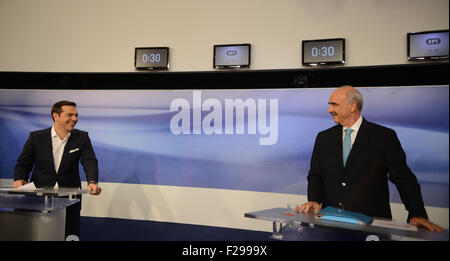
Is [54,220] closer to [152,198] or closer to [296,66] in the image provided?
[152,198]

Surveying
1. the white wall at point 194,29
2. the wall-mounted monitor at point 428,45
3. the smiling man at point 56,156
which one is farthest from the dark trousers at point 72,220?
the wall-mounted monitor at point 428,45

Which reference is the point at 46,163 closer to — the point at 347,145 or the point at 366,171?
the point at 347,145

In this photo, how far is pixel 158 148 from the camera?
4.67m

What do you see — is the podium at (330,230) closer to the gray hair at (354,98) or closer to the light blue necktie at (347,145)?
the light blue necktie at (347,145)

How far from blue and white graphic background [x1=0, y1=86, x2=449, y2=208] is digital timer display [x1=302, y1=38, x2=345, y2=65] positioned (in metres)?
0.33

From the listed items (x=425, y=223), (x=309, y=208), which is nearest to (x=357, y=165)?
(x=309, y=208)

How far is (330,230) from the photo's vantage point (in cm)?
217

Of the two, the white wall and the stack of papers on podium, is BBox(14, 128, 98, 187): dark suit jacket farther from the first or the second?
the stack of papers on podium

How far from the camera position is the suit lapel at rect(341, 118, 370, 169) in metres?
2.46

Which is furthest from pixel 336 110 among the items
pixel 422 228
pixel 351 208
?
pixel 422 228

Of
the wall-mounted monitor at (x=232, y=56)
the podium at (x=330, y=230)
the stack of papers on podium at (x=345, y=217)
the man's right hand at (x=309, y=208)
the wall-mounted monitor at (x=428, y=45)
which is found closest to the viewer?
the podium at (x=330, y=230)

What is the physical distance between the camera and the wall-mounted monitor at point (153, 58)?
449 centimetres

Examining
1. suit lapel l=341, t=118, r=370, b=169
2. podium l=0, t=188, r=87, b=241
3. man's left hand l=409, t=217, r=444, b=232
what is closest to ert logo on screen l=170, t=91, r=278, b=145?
suit lapel l=341, t=118, r=370, b=169

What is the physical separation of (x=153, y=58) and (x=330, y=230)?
122 inches
